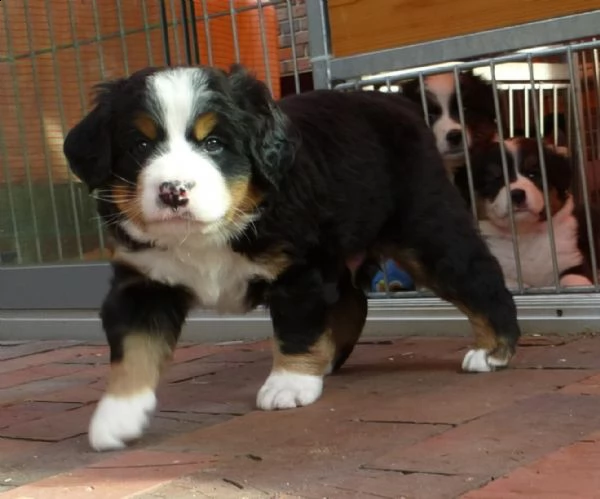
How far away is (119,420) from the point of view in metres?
1.96

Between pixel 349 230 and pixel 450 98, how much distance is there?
4.03 ft

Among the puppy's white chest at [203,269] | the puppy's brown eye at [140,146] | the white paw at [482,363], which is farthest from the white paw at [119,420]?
the white paw at [482,363]

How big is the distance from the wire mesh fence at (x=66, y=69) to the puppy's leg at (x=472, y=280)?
124 centimetres

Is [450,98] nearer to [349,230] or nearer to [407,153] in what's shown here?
[407,153]

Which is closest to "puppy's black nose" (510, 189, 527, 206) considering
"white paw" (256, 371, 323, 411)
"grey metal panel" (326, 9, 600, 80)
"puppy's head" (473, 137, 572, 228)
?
"puppy's head" (473, 137, 572, 228)

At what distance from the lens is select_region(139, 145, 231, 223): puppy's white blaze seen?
6.20 feet

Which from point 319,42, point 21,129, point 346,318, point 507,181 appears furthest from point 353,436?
point 21,129

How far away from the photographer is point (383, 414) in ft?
6.73

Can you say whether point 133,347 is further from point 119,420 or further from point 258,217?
point 258,217

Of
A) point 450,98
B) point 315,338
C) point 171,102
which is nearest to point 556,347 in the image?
point 315,338

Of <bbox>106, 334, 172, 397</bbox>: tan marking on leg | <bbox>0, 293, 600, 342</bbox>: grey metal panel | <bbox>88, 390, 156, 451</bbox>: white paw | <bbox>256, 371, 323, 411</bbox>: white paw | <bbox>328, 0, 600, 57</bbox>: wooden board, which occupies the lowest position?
<bbox>0, 293, 600, 342</bbox>: grey metal panel

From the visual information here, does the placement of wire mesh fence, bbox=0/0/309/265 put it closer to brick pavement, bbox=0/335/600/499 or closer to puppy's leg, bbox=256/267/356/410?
brick pavement, bbox=0/335/600/499

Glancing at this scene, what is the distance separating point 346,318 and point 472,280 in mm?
385

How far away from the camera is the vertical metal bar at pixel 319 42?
3.24 m
